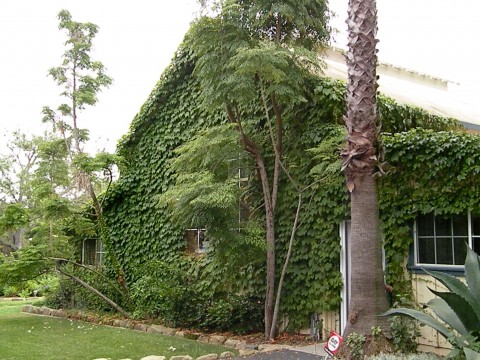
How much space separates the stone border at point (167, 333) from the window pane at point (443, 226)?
319 centimetres

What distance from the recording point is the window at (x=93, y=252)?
17.4m

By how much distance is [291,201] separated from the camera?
1136cm

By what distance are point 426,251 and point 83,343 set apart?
6.38 metres

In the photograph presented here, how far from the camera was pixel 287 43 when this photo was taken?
10.8 metres

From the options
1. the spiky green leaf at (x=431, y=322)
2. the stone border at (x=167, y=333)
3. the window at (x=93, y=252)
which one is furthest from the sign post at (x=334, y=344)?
the window at (x=93, y=252)

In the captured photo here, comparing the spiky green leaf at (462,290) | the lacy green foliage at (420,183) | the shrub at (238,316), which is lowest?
the shrub at (238,316)

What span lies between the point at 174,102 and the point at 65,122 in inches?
119

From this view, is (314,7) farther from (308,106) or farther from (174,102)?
(174,102)

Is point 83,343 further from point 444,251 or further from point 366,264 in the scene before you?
point 444,251

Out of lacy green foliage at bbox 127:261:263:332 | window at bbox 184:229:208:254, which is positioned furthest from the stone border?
window at bbox 184:229:208:254

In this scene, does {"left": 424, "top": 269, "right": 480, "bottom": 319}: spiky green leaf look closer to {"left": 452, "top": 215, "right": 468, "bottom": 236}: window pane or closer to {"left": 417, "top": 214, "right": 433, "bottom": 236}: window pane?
{"left": 452, "top": 215, "right": 468, "bottom": 236}: window pane

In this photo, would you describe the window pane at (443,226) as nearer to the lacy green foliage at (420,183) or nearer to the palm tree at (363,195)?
A: the lacy green foliage at (420,183)

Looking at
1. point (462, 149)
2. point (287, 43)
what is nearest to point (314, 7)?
point (287, 43)

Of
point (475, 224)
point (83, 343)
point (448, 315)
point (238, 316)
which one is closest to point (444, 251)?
point (475, 224)
